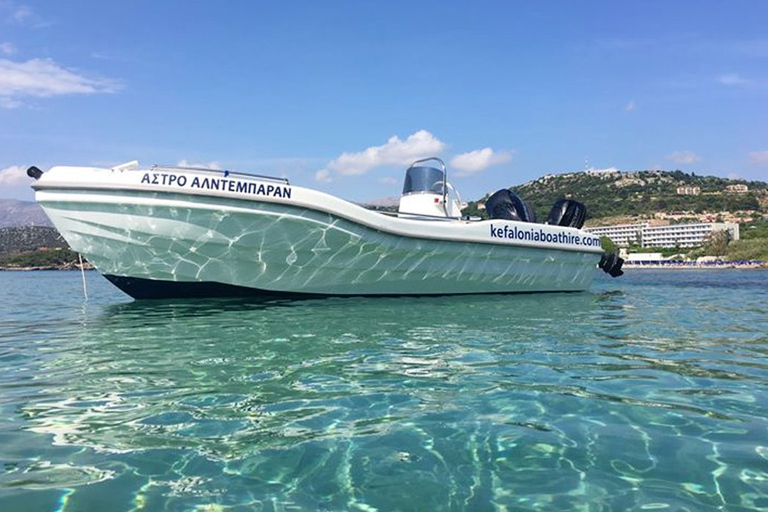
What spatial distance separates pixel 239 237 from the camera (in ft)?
31.6

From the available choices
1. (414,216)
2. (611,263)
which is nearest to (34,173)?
(414,216)

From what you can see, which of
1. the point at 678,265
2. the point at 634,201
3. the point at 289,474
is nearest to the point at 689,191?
the point at 634,201

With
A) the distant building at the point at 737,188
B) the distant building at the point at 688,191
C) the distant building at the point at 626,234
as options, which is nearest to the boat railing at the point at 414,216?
the distant building at the point at 626,234

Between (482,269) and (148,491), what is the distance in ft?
35.5

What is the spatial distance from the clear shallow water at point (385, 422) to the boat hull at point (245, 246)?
3210 millimetres

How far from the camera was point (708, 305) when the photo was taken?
1104cm

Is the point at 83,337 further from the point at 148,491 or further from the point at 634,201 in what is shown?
the point at 634,201

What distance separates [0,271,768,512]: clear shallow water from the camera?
228 centimetres

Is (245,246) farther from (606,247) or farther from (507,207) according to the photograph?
(606,247)

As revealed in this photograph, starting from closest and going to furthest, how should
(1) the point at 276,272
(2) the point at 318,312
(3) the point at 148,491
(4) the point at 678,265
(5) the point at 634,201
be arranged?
(3) the point at 148,491, (2) the point at 318,312, (1) the point at 276,272, (4) the point at 678,265, (5) the point at 634,201

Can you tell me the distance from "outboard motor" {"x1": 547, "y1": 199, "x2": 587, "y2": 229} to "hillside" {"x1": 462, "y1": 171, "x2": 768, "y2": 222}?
4246 inches

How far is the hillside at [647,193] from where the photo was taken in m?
137

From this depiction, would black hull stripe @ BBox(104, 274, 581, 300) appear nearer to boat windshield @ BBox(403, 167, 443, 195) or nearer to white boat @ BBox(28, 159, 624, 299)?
white boat @ BBox(28, 159, 624, 299)

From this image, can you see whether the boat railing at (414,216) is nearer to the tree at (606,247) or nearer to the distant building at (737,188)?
the tree at (606,247)
